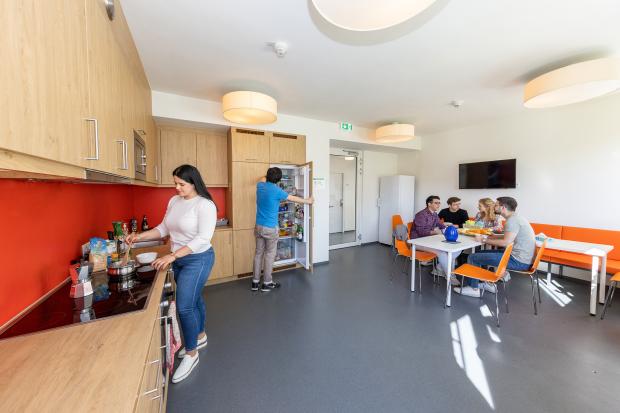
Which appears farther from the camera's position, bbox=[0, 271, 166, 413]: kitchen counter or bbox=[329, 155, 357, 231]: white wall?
bbox=[329, 155, 357, 231]: white wall

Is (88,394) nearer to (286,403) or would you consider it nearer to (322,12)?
(286,403)

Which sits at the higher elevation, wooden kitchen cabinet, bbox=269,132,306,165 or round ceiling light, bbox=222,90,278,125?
round ceiling light, bbox=222,90,278,125

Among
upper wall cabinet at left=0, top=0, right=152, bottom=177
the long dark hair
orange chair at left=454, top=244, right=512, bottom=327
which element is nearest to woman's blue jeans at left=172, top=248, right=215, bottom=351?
the long dark hair

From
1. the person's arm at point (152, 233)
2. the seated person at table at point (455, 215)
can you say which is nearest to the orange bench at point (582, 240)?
the seated person at table at point (455, 215)

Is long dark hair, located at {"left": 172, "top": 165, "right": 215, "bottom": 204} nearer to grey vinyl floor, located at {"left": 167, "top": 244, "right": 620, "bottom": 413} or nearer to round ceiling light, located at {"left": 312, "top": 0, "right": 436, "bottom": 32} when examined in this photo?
round ceiling light, located at {"left": 312, "top": 0, "right": 436, "bottom": 32}

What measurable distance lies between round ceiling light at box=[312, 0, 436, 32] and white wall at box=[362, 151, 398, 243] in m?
4.55

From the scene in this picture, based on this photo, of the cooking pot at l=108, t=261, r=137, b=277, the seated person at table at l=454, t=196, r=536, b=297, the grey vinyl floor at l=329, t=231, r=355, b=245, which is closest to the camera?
the cooking pot at l=108, t=261, r=137, b=277

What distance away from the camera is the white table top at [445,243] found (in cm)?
266

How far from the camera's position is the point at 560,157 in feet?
11.5

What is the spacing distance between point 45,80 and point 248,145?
280 centimetres

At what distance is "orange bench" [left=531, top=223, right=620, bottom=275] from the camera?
288cm

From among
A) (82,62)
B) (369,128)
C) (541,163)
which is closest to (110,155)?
(82,62)

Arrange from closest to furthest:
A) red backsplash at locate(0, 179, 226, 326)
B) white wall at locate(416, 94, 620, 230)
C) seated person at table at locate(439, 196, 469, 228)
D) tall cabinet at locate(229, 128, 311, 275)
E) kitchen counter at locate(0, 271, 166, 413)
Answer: kitchen counter at locate(0, 271, 166, 413)
red backsplash at locate(0, 179, 226, 326)
white wall at locate(416, 94, 620, 230)
tall cabinet at locate(229, 128, 311, 275)
seated person at table at locate(439, 196, 469, 228)

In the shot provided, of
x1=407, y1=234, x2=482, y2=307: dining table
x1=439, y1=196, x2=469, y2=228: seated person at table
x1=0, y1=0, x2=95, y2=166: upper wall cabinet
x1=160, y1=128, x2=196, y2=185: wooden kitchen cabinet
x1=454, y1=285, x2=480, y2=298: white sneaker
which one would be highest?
x1=160, y1=128, x2=196, y2=185: wooden kitchen cabinet
